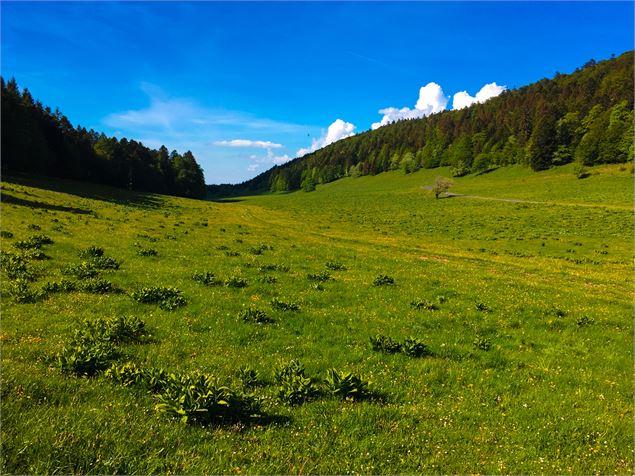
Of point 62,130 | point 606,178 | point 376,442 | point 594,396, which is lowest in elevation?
point 594,396

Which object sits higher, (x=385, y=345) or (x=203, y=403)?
(x=203, y=403)

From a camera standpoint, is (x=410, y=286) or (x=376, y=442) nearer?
(x=376, y=442)

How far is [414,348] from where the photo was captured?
35.4ft

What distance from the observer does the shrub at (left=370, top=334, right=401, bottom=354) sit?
10.8 m

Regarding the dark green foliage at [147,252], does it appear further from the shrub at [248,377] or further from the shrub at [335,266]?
the shrub at [248,377]

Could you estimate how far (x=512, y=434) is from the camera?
7.16 m

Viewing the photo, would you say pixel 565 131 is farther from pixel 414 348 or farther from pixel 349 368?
pixel 349 368

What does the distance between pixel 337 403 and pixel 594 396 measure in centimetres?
675

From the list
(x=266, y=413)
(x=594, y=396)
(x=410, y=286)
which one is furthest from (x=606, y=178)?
(x=266, y=413)

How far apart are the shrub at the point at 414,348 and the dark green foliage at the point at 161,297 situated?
8193 millimetres

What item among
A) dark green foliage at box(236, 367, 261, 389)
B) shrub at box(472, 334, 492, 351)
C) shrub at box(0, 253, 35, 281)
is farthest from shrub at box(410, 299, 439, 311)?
shrub at box(0, 253, 35, 281)

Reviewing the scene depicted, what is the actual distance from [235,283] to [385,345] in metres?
8.81

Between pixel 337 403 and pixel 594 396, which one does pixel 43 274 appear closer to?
pixel 337 403

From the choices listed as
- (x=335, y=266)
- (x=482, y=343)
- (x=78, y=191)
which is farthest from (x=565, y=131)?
(x=482, y=343)
